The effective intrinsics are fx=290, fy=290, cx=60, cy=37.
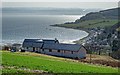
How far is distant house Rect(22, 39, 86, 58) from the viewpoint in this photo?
238 feet

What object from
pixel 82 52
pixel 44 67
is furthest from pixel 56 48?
pixel 44 67

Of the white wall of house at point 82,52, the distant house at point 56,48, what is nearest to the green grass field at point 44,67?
the white wall of house at point 82,52

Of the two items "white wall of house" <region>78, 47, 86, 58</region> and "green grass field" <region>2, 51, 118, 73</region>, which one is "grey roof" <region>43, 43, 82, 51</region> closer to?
"white wall of house" <region>78, 47, 86, 58</region>

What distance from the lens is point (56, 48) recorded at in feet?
247

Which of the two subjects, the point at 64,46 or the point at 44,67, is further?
the point at 64,46

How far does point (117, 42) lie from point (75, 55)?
42.9 metres

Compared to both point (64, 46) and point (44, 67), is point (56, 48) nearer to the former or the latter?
point (64, 46)

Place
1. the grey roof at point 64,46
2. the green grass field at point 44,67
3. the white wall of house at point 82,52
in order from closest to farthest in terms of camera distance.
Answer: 1. the green grass field at point 44,67
2. the white wall of house at point 82,52
3. the grey roof at point 64,46

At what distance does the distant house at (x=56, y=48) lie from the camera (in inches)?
2854

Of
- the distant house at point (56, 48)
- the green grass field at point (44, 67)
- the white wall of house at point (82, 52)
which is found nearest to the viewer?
the green grass field at point (44, 67)

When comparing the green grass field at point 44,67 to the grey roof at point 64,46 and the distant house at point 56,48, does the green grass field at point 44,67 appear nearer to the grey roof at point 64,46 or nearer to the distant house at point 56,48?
the distant house at point 56,48

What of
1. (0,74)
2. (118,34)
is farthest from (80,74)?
(118,34)

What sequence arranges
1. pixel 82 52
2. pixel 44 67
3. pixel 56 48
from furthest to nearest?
1. pixel 56 48
2. pixel 82 52
3. pixel 44 67

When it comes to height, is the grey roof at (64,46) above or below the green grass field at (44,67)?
above
